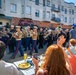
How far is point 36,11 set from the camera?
35.9 metres

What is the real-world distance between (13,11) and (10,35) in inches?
750

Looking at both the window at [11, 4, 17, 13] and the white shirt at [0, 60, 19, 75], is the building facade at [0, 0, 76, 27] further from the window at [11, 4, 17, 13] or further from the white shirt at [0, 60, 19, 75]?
the white shirt at [0, 60, 19, 75]

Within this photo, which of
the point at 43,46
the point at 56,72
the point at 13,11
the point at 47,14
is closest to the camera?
the point at 56,72

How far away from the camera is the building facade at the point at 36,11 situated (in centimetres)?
2883

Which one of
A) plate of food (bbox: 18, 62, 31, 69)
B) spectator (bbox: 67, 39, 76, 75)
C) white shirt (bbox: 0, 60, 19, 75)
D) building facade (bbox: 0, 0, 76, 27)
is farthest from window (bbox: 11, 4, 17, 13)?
white shirt (bbox: 0, 60, 19, 75)

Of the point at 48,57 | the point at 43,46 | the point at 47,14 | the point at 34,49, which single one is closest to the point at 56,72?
the point at 48,57

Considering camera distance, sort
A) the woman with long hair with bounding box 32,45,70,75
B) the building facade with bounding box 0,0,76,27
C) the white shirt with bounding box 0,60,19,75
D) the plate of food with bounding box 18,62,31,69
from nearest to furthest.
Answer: the woman with long hair with bounding box 32,45,70,75, the white shirt with bounding box 0,60,19,75, the plate of food with bounding box 18,62,31,69, the building facade with bounding box 0,0,76,27

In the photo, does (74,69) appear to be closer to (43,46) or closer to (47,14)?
(43,46)

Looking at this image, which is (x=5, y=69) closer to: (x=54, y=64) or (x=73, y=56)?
(x=54, y=64)

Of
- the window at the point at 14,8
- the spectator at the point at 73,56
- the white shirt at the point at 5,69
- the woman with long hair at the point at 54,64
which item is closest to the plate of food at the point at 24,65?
the spectator at the point at 73,56

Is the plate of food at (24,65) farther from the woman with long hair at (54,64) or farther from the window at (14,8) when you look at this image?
the window at (14,8)

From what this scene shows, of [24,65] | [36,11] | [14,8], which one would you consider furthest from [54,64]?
[36,11]

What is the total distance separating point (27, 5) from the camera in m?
33.7

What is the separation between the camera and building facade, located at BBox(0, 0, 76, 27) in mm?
28828
